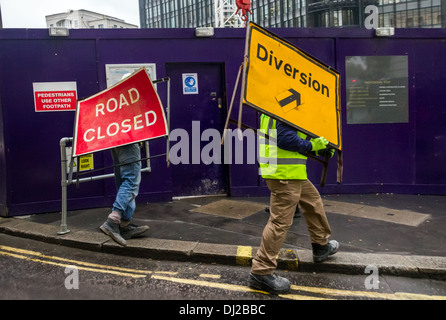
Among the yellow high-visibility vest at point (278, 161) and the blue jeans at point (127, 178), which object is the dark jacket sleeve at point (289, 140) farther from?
the blue jeans at point (127, 178)

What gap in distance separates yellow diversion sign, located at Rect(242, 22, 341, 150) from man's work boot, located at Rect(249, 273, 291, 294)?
4.27ft

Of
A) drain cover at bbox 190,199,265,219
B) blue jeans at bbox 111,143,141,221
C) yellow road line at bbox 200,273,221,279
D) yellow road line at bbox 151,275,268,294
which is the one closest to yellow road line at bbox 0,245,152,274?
yellow road line at bbox 151,275,268,294

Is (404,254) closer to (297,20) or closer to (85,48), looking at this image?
(85,48)

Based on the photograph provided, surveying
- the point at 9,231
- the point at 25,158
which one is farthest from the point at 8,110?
the point at 9,231

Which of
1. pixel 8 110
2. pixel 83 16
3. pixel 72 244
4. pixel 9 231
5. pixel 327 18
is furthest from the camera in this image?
pixel 83 16

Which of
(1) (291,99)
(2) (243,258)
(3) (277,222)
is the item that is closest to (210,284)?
(2) (243,258)

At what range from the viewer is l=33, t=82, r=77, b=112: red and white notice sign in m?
6.02

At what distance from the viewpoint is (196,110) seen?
684 centimetres

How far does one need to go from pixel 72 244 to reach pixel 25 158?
7.29 feet

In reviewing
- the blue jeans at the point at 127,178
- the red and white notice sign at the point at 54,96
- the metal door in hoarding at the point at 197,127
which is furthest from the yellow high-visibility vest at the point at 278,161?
the red and white notice sign at the point at 54,96

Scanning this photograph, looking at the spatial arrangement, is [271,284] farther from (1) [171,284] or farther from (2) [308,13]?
(2) [308,13]

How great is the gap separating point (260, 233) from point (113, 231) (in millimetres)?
1792

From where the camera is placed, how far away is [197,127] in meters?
6.85

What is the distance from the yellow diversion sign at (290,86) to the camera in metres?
3.06
